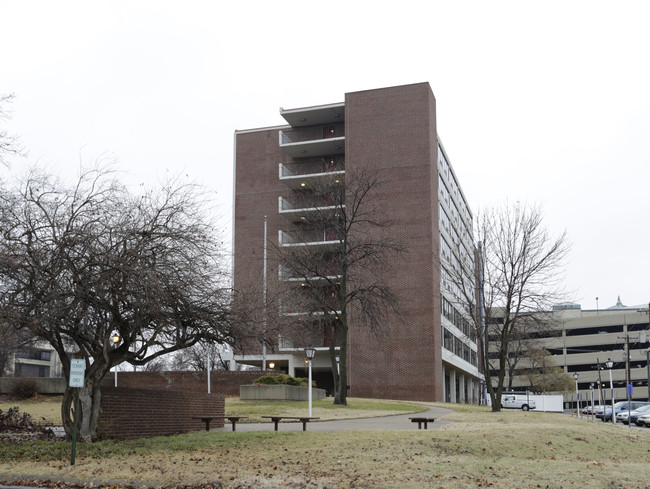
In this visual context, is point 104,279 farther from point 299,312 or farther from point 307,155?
point 307,155

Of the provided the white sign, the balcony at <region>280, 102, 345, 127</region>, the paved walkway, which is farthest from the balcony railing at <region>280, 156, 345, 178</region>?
the white sign

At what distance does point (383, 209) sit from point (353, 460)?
42.9m

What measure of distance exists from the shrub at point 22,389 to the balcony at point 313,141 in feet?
96.7

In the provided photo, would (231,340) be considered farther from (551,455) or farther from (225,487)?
(551,455)

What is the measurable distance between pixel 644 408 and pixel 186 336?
36.9 meters

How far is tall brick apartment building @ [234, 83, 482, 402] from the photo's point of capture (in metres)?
53.9

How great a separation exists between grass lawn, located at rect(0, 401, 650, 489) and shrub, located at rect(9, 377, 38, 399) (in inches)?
1108

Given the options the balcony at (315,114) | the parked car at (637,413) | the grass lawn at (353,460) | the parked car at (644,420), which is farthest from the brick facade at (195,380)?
the grass lawn at (353,460)

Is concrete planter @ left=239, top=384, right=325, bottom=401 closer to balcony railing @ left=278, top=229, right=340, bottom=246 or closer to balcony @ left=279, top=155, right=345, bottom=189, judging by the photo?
balcony railing @ left=278, top=229, right=340, bottom=246

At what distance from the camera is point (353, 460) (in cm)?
1435

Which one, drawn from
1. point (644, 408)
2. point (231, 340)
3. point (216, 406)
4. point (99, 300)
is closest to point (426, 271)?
point (644, 408)

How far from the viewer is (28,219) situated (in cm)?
1728

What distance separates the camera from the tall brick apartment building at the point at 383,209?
53875 mm

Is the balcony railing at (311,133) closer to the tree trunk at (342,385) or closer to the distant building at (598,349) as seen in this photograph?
the tree trunk at (342,385)
